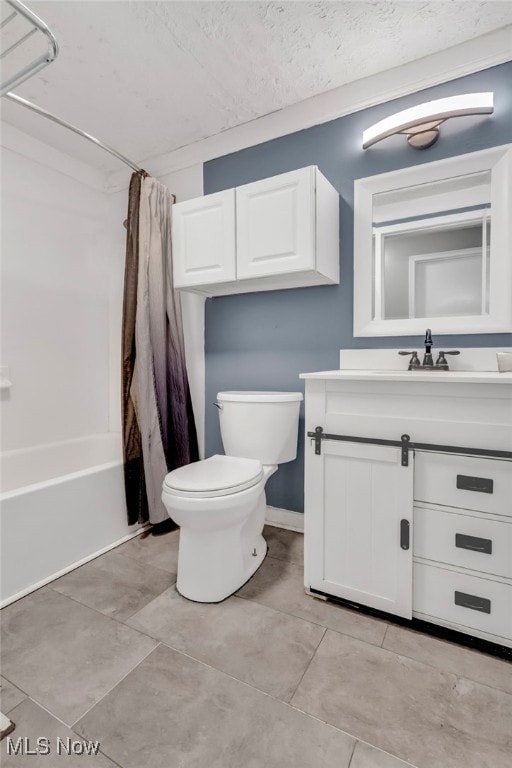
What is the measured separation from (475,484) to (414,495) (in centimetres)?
19

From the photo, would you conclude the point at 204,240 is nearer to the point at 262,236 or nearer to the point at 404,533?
the point at 262,236

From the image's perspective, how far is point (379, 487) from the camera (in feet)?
4.37

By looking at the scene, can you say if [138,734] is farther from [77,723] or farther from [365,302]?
[365,302]

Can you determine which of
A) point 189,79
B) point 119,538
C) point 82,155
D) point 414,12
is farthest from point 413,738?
point 82,155

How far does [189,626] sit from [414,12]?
248 cm

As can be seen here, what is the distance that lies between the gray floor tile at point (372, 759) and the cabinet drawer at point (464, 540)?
0.54m

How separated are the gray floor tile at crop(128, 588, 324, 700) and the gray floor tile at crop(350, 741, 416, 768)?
22 centimetres

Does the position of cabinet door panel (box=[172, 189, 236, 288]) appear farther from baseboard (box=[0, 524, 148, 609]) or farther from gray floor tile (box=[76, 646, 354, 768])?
gray floor tile (box=[76, 646, 354, 768])

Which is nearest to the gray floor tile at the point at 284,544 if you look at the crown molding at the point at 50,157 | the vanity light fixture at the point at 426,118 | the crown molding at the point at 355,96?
the vanity light fixture at the point at 426,118

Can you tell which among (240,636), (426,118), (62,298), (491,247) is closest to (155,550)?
(240,636)

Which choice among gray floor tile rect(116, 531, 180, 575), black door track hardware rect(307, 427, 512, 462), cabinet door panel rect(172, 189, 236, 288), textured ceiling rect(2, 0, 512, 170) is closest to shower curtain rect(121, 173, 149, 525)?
gray floor tile rect(116, 531, 180, 575)

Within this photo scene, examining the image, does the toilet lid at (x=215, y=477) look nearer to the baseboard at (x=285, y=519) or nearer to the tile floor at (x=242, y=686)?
the tile floor at (x=242, y=686)

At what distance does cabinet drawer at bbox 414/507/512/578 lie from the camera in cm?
117

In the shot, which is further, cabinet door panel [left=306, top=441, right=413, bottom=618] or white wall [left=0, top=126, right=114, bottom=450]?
white wall [left=0, top=126, right=114, bottom=450]
